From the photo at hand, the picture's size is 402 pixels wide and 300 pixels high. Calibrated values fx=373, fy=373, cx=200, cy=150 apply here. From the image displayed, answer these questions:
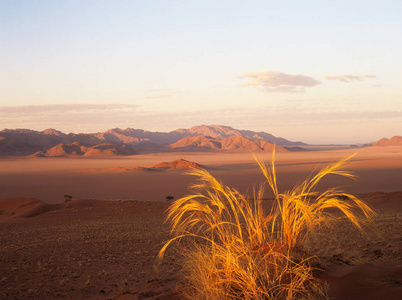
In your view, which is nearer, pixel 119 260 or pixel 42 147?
pixel 119 260

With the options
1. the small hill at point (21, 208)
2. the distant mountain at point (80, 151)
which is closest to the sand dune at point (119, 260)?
the small hill at point (21, 208)

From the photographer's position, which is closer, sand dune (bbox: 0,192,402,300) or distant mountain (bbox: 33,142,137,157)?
sand dune (bbox: 0,192,402,300)

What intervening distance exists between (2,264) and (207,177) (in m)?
8.22

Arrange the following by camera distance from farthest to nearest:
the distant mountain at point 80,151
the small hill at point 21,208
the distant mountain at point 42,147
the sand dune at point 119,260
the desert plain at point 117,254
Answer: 1. the distant mountain at point 80,151
2. the distant mountain at point 42,147
3. the small hill at point 21,208
4. the desert plain at point 117,254
5. the sand dune at point 119,260

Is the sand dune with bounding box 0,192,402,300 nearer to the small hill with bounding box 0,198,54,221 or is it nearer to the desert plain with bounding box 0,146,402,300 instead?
the desert plain with bounding box 0,146,402,300

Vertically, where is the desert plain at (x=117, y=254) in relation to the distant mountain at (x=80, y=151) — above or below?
below

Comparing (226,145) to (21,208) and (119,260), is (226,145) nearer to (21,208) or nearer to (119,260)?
(21,208)

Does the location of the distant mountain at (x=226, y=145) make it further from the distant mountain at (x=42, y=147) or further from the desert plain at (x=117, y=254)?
the desert plain at (x=117, y=254)

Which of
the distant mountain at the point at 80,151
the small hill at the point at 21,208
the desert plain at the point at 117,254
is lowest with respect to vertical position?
the small hill at the point at 21,208

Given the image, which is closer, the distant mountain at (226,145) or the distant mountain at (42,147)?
the distant mountain at (42,147)

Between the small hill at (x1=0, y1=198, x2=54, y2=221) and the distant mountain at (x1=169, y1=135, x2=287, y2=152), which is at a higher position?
the distant mountain at (x1=169, y1=135, x2=287, y2=152)

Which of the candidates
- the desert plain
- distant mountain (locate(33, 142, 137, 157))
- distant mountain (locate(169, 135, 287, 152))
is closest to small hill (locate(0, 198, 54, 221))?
the desert plain

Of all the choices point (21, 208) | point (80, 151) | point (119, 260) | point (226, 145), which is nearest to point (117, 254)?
point (119, 260)

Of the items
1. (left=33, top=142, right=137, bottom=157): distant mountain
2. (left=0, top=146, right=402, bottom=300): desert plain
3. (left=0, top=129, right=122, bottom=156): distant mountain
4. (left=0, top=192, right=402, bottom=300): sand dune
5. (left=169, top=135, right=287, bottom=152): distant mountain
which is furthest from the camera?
(left=169, top=135, right=287, bottom=152): distant mountain
